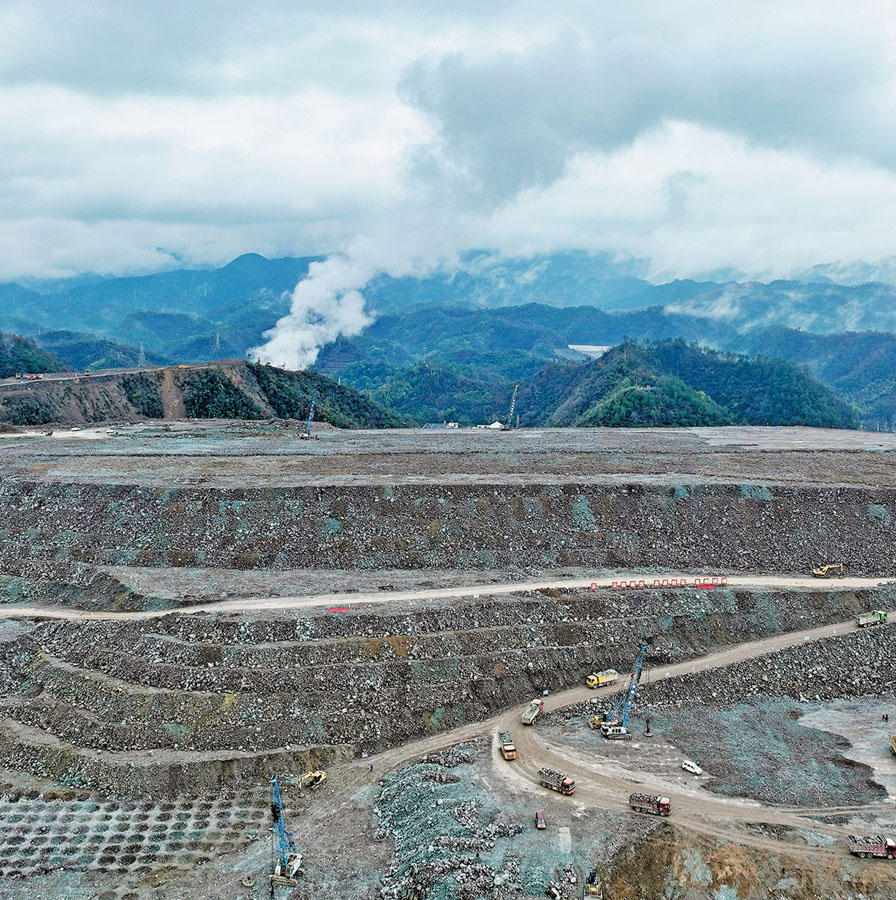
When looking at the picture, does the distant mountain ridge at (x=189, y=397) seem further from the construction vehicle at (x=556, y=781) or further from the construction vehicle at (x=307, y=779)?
the construction vehicle at (x=556, y=781)

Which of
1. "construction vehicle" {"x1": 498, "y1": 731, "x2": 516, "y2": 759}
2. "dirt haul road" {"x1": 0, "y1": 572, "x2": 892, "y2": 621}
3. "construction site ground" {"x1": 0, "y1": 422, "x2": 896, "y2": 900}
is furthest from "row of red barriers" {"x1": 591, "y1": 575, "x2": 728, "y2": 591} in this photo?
"construction vehicle" {"x1": 498, "y1": 731, "x2": 516, "y2": 759}

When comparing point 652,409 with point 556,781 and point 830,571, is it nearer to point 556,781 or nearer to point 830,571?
point 830,571

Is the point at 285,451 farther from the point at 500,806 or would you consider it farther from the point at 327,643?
the point at 500,806

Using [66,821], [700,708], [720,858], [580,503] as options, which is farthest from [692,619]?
[66,821]

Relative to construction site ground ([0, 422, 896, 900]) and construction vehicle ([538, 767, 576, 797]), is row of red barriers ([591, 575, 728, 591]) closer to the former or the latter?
construction site ground ([0, 422, 896, 900])

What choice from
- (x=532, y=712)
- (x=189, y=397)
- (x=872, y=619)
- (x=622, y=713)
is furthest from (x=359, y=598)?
(x=189, y=397)

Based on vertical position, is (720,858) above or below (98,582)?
below
